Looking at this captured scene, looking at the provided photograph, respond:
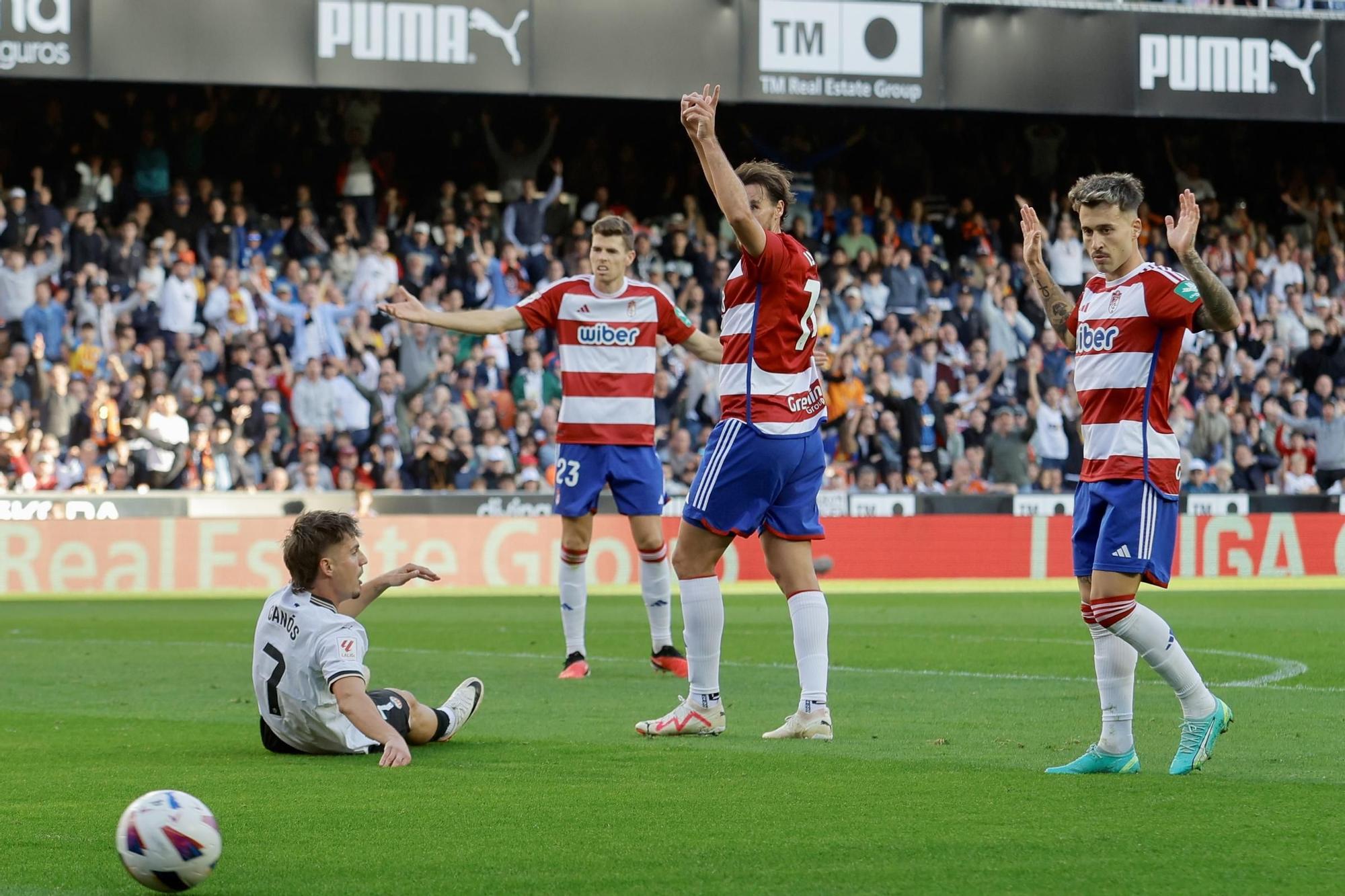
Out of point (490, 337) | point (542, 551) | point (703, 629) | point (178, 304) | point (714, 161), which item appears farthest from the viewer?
point (490, 337)

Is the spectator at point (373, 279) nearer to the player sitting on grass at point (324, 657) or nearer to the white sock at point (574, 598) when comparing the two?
the white sock at point (574, 598)

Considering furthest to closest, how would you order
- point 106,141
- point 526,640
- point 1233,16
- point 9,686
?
point 1233,16 < point 106,141 < point 526,640 < point 9,686

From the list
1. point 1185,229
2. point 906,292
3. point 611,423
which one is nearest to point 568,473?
point 611,423

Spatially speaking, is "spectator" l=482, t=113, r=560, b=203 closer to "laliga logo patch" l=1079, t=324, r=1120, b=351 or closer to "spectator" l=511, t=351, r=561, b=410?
"spectator" l=511, t=351, r=561, b=410

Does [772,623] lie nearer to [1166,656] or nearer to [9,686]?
[9,686]

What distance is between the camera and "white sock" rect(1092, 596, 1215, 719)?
20.9 ft

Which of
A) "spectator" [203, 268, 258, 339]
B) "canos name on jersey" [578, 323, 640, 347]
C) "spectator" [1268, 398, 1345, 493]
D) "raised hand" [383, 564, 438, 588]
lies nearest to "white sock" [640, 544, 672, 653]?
"canos name on jersey" [578, 323, 640, 347]

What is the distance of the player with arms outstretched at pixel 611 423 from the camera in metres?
10.8

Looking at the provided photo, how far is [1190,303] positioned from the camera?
634cm

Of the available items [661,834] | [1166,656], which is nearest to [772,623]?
[1166,656]

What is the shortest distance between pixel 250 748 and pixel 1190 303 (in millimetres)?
3961

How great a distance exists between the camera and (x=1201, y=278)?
610 cm

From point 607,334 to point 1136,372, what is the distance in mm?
4881

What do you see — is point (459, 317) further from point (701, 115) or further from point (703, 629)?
point (701, 115)
